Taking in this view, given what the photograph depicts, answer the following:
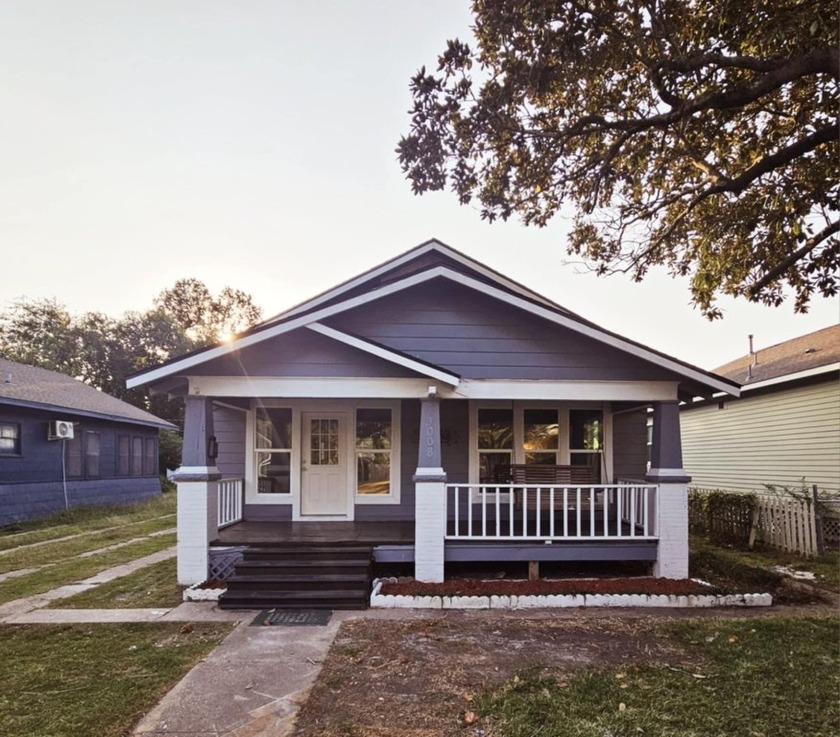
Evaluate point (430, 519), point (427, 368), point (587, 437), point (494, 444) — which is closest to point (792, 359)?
point (587, 437)

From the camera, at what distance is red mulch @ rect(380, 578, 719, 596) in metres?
6.44

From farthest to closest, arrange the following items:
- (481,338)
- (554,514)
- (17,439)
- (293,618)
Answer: (17,439), (554,514), (481,338), (293,618)

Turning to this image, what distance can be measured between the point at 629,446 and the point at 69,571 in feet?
30.1

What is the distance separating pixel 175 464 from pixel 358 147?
82.2 ft

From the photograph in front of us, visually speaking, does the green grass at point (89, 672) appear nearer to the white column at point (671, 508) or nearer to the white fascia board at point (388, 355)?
the white fascia board at point (388, 355)

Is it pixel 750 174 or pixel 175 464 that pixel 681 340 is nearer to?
pixel 750 174

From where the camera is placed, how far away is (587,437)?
9.35 metres

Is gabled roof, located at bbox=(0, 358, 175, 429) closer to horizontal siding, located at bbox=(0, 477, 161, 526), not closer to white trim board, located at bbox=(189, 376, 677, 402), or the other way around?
horizontal siding, located at bbox=(0, 477, 161, 526)

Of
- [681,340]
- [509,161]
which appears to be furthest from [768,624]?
[681,340]

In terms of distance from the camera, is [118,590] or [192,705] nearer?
[192,705]

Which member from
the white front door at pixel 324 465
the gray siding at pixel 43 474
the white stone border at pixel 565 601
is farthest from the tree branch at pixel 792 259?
the gray siding at pixel 43 474

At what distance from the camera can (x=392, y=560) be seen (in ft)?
23.4

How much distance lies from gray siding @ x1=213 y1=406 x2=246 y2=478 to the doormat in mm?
3556

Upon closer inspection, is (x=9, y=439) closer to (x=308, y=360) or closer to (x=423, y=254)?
(x=308, y=360)
